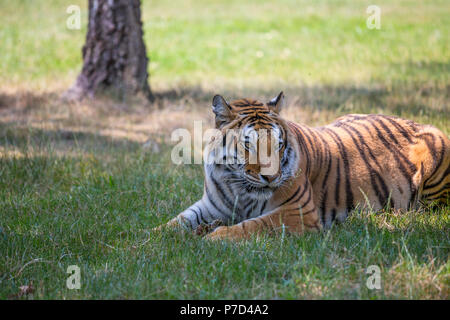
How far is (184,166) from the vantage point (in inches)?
244

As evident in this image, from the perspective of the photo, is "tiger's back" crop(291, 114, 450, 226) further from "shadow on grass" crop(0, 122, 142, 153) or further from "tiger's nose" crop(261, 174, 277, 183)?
"shadow on grass" crop(0, 122, 142, 153)

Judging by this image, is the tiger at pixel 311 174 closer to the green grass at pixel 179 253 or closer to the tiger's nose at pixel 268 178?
the tiger's nose at pixel 268 178

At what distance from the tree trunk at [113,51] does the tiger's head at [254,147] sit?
4.60 metres

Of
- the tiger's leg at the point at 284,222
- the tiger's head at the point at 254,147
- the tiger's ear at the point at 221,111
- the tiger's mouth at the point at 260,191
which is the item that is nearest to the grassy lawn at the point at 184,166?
the tiger's leg at the point at 284,222

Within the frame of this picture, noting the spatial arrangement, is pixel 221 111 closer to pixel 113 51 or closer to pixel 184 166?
pixel 184 166

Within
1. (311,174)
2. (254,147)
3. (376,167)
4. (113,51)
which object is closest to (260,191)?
(254,147)

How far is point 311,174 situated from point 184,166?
2.02 meters

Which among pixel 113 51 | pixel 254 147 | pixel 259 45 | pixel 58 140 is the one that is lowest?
pixel 58 140

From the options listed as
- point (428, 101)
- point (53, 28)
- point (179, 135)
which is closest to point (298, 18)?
point (53, 28)

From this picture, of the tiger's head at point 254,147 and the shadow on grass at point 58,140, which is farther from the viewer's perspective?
the shadow on grass at point 58,140

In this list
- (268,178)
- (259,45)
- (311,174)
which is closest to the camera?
(268,178)

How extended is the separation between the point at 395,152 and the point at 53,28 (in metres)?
12.6

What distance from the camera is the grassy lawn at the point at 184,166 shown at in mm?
3477

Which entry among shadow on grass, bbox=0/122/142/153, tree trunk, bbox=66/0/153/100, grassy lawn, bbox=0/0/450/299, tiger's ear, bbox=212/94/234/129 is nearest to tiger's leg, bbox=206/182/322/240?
grassy lawn, bbox=0/0/450/299
